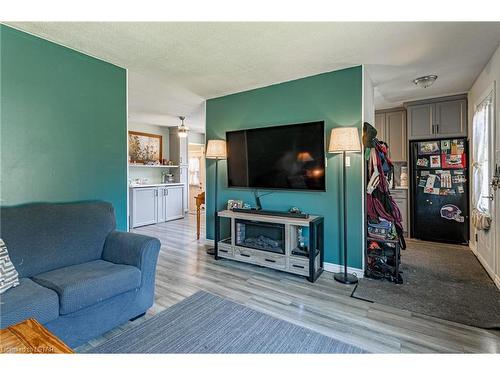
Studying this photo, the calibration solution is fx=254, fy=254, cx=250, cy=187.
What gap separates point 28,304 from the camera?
147 centimetres

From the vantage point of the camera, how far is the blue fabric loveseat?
1.58m

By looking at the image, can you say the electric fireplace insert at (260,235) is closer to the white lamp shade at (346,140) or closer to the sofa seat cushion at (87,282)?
the white lamp shade at (346,140)


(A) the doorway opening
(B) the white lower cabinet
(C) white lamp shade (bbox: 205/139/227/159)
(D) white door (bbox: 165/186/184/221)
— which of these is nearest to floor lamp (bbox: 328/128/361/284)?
(C) white lamp shade (bbox: 205/139/227/159)

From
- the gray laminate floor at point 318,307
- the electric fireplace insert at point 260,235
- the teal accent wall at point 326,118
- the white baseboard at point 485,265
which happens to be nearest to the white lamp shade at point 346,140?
the teal accent wall at point 326,118

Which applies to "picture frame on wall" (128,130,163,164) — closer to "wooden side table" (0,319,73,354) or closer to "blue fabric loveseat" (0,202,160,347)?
"blue fabric loveseat" (0,202,160,347)

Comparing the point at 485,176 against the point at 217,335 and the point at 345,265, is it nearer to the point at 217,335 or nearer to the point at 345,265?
the point at 345,265

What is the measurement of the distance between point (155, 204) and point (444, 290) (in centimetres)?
548

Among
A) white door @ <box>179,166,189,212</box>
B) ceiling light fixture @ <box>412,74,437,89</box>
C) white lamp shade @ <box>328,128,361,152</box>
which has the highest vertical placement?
ceiling light fixture @ <box>412,74,437,89</box>

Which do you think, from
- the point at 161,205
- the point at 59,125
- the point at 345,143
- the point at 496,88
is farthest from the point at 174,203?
the point at 496,88

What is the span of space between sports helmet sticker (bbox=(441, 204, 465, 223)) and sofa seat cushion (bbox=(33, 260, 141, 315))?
458cm

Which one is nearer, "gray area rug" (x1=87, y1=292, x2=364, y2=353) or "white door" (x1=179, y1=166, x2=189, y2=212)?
"gray area rug" (x1=87, y1=292, x2=364, y2=353)
